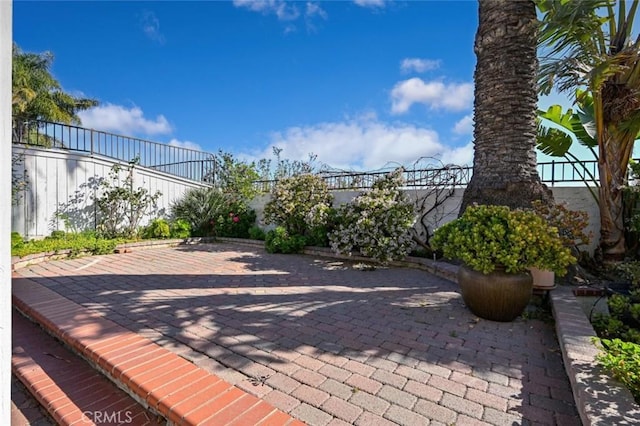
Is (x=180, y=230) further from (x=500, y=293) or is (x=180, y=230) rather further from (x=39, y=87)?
(x=39, y=87)

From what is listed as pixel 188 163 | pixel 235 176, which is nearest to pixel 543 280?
pixel 235 176

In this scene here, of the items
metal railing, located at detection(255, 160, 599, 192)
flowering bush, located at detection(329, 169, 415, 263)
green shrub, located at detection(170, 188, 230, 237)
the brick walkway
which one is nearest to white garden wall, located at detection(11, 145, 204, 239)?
green shrub, located at detection(170, 188, 230, 237)

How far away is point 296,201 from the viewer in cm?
858

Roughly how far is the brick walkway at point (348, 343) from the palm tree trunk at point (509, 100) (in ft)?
6.08

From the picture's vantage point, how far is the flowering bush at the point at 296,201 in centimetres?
850

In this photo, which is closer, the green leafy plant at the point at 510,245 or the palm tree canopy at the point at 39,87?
the green leafy plant at the point at 510,245

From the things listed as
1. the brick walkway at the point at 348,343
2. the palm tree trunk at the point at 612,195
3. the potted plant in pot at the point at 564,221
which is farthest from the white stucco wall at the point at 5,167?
the palm tree trunk at the point at 612,195

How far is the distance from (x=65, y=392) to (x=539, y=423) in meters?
3.21

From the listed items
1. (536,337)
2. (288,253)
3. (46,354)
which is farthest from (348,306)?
(288,253)

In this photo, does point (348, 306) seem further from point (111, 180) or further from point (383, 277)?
point (111, 180)

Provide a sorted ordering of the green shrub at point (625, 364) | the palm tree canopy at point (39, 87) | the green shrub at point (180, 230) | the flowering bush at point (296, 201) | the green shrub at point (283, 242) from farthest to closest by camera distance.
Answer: the palm tree canopy at point (39, 87) < the green shrub at point (180, 230) < the flowering bush at point (296, 201) < the green shrub at point (283, 242) < the green shrub at point (625, 364)

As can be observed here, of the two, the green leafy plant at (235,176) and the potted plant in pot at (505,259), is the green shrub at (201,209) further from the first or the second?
the potted plant in pot at (505,259)

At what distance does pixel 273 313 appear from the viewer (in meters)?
3.55

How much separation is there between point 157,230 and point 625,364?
999 cm
